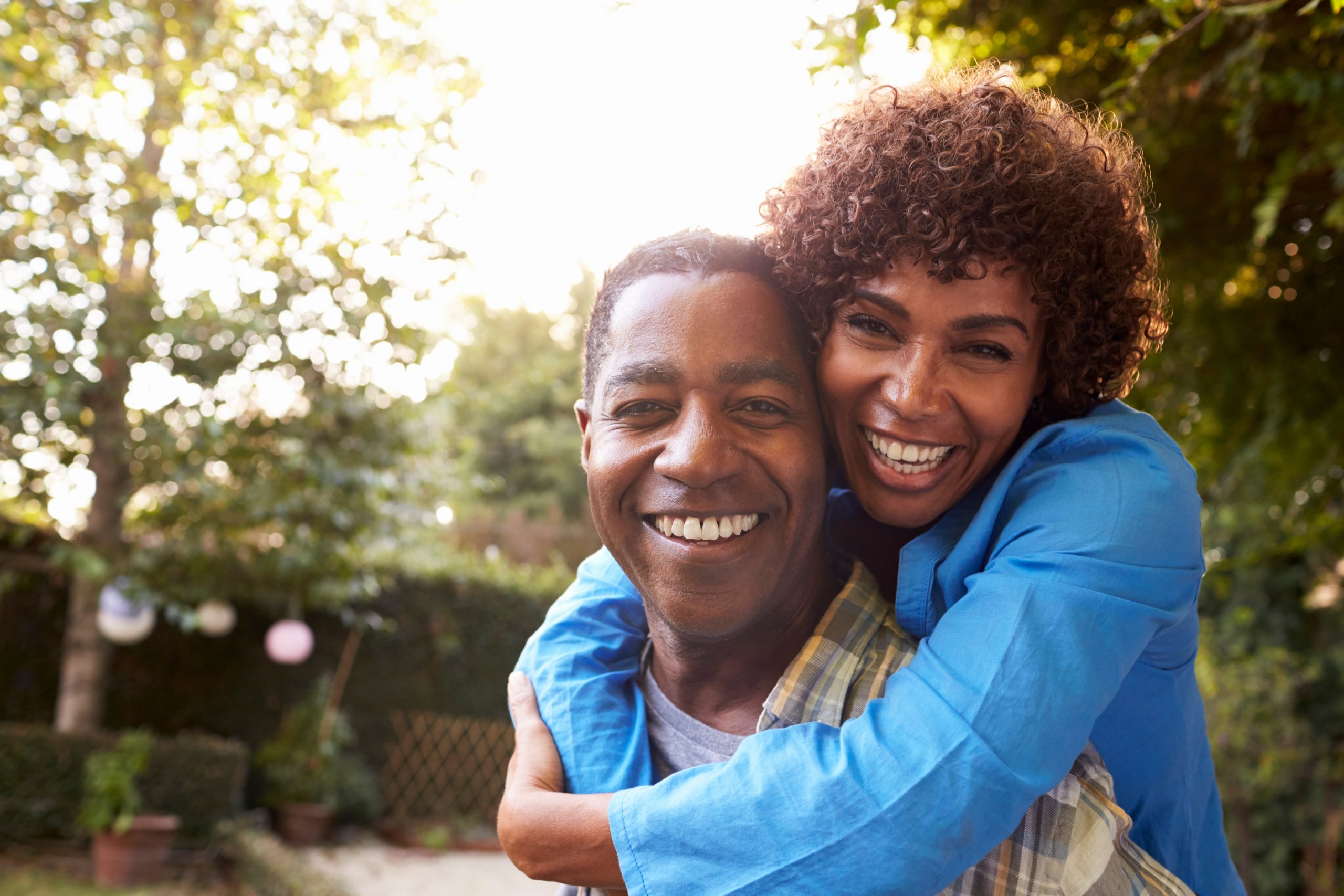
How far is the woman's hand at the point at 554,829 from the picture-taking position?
1433 mm

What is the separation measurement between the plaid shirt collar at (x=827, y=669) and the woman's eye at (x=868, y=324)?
42cm

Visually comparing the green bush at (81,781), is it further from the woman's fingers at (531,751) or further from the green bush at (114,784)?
the woman's fingers at (531,751)

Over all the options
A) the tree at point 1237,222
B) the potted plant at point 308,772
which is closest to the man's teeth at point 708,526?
the tree at point 1237,222

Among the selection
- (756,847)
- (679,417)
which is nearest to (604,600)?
(679,417)

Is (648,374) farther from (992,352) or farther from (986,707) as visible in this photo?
(986,707)

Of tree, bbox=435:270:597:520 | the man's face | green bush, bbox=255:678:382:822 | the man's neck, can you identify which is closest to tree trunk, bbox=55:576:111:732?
green bush, bbox=255:678:382:822

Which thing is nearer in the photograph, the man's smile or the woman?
the woman

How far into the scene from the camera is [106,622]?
9.96 meters

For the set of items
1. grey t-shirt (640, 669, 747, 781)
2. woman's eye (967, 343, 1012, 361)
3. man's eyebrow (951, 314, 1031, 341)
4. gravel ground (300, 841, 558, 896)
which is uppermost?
man's eyebrow (951, 314, 1031, 341)

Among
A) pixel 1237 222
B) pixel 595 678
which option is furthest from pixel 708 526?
pixel 1237 222

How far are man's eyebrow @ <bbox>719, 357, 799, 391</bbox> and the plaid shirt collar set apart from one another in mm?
384

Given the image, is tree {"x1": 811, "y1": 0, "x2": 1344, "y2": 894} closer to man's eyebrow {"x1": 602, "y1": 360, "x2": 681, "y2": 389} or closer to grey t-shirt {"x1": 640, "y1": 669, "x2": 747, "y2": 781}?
man's eyebrow {"x1": 602, "y1": 360, "x2": 681, "y2": 389}

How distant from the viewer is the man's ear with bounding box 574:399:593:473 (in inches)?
67.9

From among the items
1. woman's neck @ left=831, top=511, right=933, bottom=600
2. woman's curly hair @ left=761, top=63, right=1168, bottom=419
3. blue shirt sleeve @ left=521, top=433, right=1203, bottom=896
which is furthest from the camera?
woman's neck @ left=831, top=511, right=933, bottom=600
